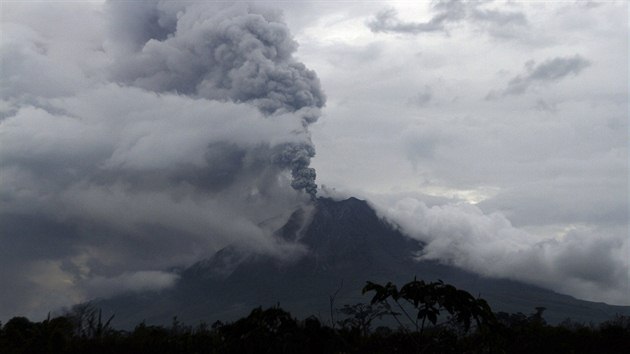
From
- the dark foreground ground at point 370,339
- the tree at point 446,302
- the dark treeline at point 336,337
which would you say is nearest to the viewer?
the tree at point 446,302

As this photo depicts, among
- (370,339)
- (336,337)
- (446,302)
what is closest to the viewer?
(446,302)

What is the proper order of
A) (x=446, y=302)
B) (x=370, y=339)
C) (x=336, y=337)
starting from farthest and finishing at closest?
(x=370, y=339) < (x=336, y=337) < (x=446, y=302)

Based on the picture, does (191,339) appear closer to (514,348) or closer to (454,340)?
(454,340)

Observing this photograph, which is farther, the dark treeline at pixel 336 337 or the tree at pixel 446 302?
the dark treeline at pixel 336 337

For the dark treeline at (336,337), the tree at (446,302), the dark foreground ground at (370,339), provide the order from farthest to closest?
the dark foreground ground at (370,339) < the dark treeline at (336,337) < the tree at (446,302)

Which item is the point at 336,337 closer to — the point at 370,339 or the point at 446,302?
the point at 446,302

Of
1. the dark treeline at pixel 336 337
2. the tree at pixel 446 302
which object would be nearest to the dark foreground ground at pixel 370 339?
the dark treeline at pixel 336 337

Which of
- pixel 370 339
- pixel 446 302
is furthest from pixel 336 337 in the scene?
pixel 370 339

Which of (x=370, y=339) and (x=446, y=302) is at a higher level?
(x=446, y=302)

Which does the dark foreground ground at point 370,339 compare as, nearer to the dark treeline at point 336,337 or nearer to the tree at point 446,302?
the dark treeline at point 336,337

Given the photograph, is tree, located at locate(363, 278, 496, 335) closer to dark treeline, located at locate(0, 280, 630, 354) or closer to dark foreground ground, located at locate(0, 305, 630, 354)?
dark treeline, located at locate(0, 280, 630, 354)
